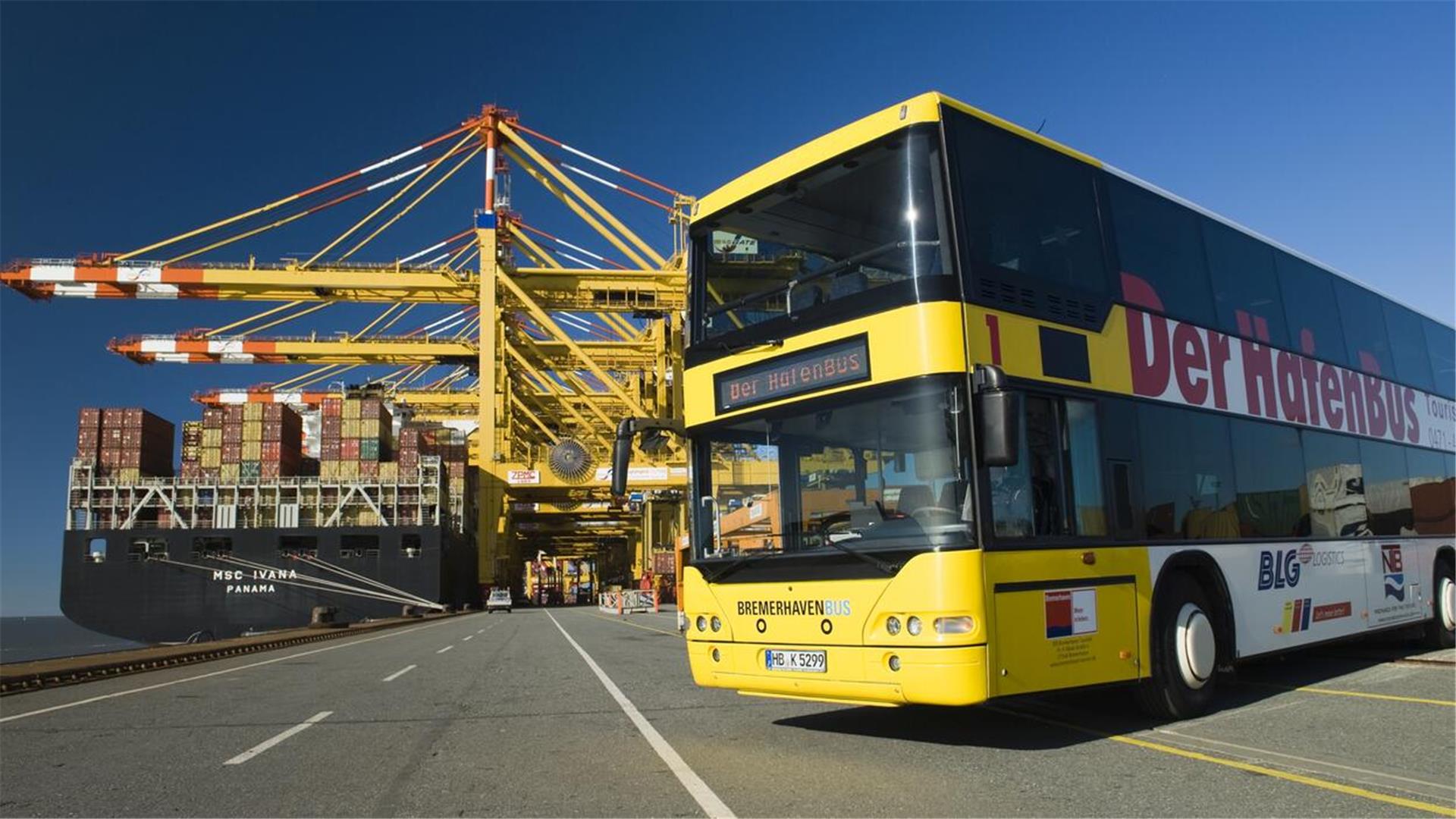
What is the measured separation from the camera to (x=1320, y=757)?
540 centimetres

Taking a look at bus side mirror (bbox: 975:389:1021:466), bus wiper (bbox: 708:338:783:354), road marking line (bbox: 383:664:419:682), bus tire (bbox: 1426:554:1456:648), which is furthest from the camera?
road marking line (bbox: 383:664:419:682)

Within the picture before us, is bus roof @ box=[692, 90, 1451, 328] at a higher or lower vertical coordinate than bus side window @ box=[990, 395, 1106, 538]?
higher

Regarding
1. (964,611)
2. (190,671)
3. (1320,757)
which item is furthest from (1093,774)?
(190,671)

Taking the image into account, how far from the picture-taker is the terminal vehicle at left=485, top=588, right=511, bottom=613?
44.3m

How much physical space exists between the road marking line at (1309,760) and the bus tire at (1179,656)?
0.25m

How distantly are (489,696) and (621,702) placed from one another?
1703mm

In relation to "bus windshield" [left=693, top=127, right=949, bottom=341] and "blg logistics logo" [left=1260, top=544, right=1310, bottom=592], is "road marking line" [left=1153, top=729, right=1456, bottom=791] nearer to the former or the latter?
"blg logistics logo" [left=1260, top=544, right=1310, bottom=592]

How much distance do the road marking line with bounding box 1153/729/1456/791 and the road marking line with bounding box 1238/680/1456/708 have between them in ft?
8.09

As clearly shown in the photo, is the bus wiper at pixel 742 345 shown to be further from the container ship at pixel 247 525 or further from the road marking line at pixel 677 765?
the container ship at pixel 247 525

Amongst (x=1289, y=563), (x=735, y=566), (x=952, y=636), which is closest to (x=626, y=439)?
(x=735, y=566)

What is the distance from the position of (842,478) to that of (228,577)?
127 feet

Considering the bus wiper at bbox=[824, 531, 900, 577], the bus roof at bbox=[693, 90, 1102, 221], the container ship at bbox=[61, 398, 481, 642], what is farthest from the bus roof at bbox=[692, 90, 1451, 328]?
the container ship at bbox=[61, 398, 481, 642]

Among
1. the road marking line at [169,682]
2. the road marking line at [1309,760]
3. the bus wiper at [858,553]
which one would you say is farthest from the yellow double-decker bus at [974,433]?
the road marking line at [169,682]

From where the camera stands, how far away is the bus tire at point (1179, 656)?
256 inches
